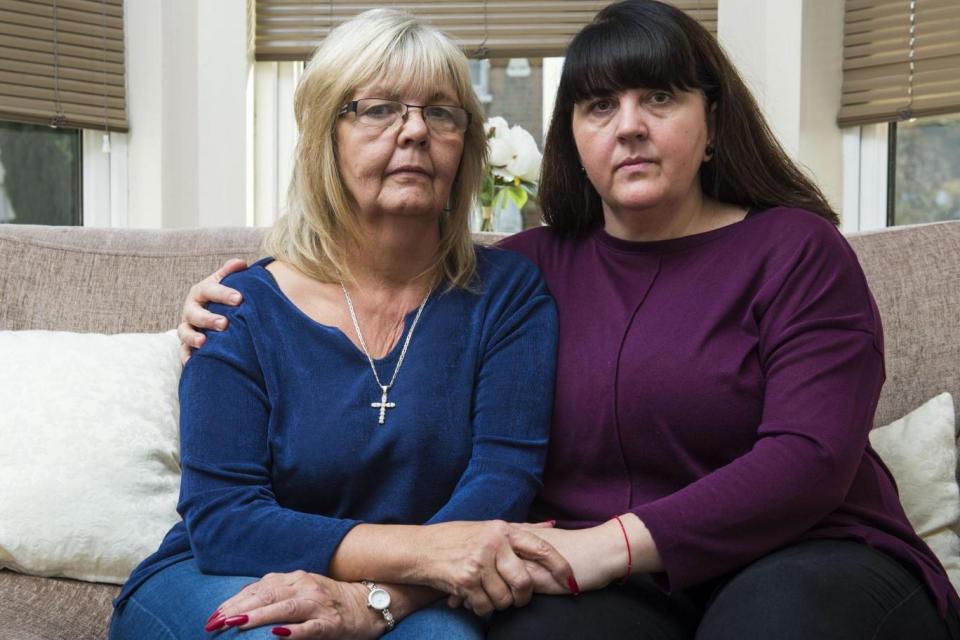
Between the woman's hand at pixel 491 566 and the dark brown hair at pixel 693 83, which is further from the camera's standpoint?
the dark brown hair at pixel 693 83

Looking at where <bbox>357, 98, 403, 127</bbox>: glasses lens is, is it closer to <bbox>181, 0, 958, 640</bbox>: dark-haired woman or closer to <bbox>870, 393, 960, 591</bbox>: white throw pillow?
<bbox>181, 0, 958, 640</bbox>: dark-haired woman

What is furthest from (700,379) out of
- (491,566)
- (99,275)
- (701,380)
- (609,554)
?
(99,275)

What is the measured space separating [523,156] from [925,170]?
3.45 feet

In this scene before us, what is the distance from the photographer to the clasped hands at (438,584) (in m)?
1.33

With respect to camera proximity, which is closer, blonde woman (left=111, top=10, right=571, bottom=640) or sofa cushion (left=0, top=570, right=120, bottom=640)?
blonde woman (left=111, top=10, right=571, bottom=640)

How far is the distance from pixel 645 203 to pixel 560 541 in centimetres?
48

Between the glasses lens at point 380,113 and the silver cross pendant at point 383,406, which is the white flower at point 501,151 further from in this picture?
the silver cross pendant at point 383,406

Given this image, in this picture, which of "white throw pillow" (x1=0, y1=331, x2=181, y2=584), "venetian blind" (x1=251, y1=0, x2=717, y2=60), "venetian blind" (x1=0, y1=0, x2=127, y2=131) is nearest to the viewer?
"white throw pillow" (x1=0, y1=331, x2=181, y2=584)

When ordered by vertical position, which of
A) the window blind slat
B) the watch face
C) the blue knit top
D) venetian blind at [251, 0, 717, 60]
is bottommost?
the watch face

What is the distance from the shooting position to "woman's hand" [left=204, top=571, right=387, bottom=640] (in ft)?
4.33

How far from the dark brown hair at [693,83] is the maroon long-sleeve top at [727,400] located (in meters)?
0.06

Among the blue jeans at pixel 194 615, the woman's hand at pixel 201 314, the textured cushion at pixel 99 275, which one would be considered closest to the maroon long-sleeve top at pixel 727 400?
the blue jeans at pixel 194 615

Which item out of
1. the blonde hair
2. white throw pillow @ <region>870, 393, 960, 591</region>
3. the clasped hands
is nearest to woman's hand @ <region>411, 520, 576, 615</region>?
the clasped hands

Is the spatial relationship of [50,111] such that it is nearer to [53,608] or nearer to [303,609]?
[53,608]
